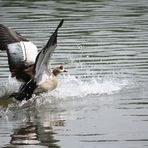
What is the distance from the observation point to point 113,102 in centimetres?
1348

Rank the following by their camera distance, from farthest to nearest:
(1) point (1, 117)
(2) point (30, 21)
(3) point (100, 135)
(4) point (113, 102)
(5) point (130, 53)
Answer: (2) point (30, 21) → (5) point (130, 53) → (4) point (113, 102) → (1) point (1, 117) → (3) point (100, 135)

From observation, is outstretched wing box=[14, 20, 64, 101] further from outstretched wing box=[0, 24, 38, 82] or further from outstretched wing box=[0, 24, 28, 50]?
outstretched wing box=[0, 24, 28, 50]

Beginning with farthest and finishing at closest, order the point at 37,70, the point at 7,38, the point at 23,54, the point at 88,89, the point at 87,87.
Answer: the point at 7,38 → the point at 87,87 → the point at 88,89 → the point at 23,54 → the point at 37,70

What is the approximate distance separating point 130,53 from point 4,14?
884 cm

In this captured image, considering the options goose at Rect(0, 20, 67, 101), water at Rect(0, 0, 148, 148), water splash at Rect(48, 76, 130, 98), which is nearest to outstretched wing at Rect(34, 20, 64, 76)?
goose at Rect(0, 20, 67, 101)

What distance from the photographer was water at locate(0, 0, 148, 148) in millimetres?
11156

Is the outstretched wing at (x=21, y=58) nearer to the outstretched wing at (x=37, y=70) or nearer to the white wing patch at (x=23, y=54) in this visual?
the white wing patch at (x=23, y=54)

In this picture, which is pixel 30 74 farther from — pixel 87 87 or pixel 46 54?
pixel 87 87

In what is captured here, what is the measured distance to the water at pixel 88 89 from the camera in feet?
36.6

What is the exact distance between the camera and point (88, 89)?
1464cm

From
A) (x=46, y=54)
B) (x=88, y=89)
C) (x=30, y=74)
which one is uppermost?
(x=46, y=54)

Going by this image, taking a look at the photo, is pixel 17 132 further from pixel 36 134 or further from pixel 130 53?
pixel 130 53

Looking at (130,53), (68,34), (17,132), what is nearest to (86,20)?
(68,34)

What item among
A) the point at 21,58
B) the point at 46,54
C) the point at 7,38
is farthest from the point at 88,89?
the point at 7,38
